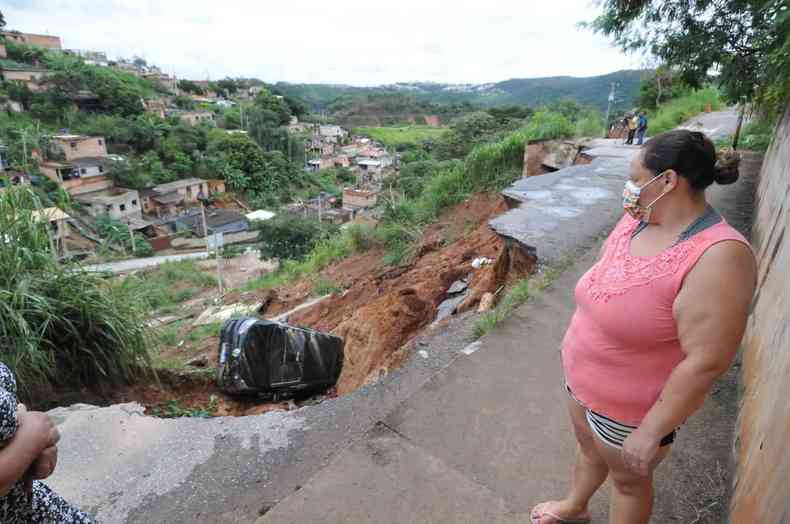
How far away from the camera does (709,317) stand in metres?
0.96

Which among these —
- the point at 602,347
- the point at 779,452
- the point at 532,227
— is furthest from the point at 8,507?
the point at 532,227

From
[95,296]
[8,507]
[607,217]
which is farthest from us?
[607,217]

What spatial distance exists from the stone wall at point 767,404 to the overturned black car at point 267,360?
2.80 metres

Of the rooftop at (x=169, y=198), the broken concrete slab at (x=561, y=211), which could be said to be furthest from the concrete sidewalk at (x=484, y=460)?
the rooftop at (x=169, y=198)

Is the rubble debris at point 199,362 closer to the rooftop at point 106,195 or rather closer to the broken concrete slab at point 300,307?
the broken concrete slab at point 300,307

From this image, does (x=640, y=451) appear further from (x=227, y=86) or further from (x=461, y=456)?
(x=227, y=86)

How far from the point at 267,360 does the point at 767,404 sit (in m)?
2.97

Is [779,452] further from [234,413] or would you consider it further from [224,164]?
[224,164]

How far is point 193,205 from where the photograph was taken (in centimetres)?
3622

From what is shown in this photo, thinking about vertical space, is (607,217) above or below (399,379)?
above

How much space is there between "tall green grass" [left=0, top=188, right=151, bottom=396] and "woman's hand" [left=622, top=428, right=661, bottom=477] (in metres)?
3.23

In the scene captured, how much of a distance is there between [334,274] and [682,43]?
6090mm

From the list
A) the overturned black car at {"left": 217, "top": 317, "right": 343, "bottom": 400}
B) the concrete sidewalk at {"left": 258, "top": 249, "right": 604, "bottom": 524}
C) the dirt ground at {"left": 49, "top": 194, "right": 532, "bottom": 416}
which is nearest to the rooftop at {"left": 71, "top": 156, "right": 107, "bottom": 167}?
the dirt ground at {"left": 49, "top": 194, "right": 532, "bottom": 416}

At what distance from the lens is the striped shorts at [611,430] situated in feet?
3.82
